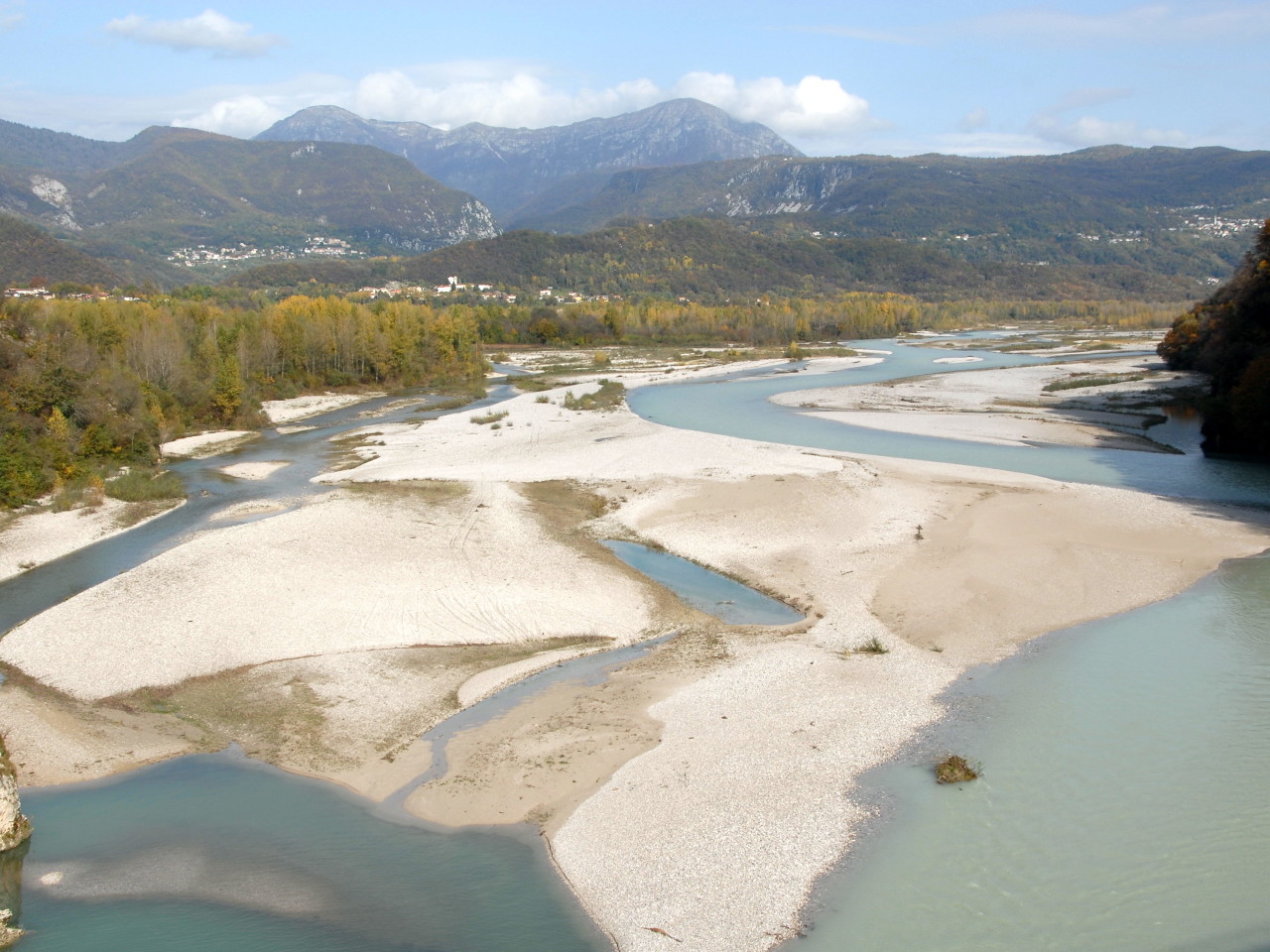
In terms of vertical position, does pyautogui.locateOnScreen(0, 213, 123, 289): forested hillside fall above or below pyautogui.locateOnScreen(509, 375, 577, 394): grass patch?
above

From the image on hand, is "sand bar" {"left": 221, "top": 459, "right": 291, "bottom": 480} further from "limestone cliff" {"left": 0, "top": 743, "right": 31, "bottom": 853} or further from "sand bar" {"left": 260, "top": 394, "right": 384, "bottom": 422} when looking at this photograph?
"limestone cliff" {"left": 0, "top": 743, "right": 31, "bottom": 853}

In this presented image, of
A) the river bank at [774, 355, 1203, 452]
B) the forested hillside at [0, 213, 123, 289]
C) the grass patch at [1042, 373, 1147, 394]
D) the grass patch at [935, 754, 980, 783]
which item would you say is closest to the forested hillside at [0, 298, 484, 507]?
the grass patch at [935, 754, 980, 783]

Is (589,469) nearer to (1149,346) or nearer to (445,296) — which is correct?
(1149,346)

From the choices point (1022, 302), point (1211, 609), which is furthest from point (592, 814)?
point (1022, 302)

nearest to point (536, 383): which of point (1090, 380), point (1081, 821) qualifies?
point (1090, 380)

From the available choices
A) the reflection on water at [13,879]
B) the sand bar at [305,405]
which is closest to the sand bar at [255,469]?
the sand bar at [305,405]

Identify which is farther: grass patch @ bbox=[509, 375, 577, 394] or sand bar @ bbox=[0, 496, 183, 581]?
grass patch @ bbox=[509, 375, 577, 394]

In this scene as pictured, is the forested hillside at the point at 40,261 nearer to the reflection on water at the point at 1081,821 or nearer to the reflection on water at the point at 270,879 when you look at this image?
the reflection on water at the point at 270,879

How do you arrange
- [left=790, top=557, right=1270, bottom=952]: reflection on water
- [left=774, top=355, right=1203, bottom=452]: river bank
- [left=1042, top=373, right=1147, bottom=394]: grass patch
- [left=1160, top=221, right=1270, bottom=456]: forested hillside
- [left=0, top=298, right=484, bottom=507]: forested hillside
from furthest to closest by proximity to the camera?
[left=1042, top=373, right=1147, bottom=394]: grass patch, [left=774, top=355, right=1203, bottom=452]: river bank, [left=1160, top=221, right=1270, bottom=456]: forested hillside, [left=0, top=298, right=484, bottom=507]: forested hillside, [left=790, top=557, right=1270, bottom=952]: reflection on water
